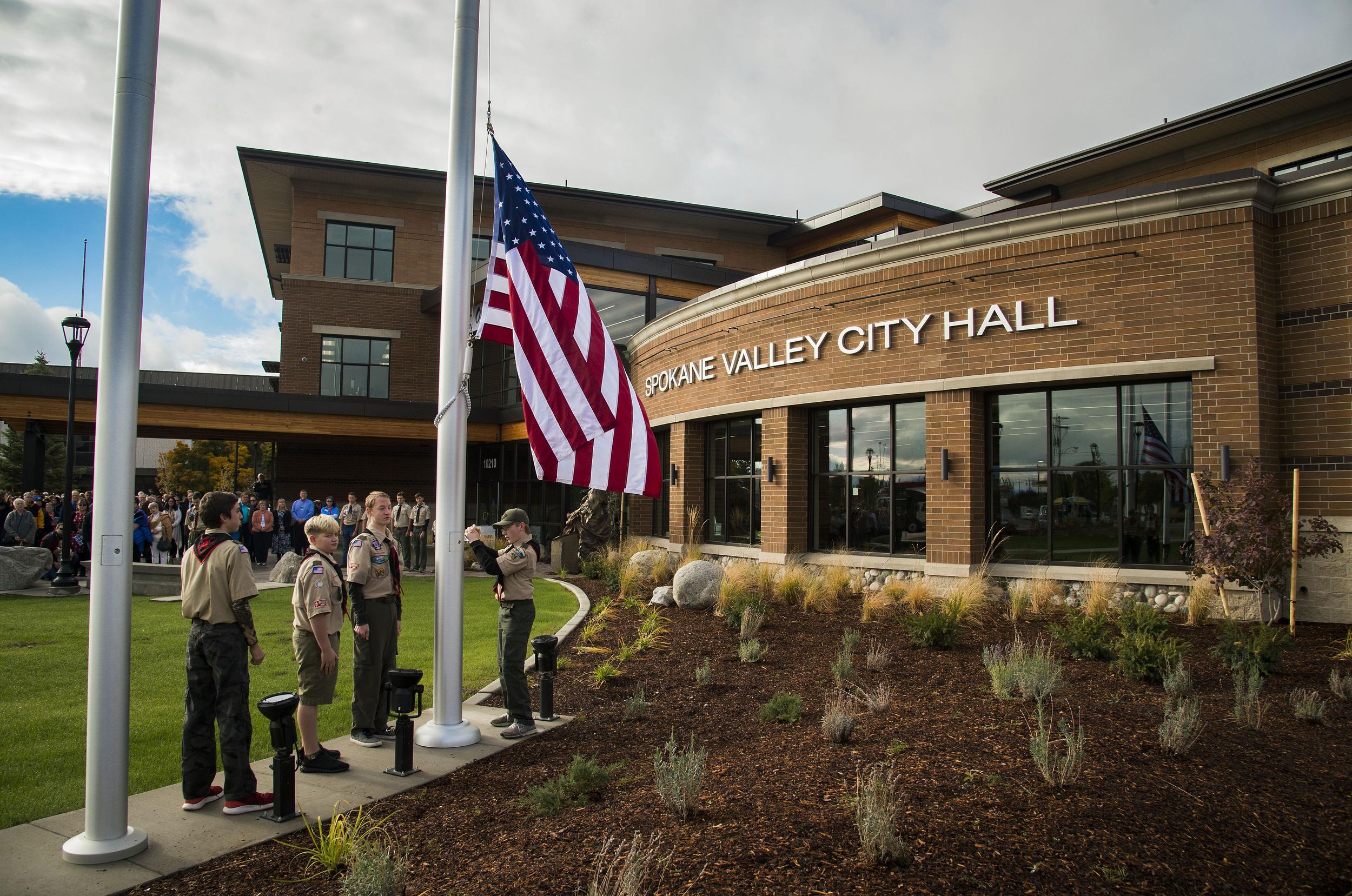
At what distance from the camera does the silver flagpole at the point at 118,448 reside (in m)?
4.35

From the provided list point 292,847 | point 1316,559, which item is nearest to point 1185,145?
point 1316,559

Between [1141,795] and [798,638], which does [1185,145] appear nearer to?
[798,638]

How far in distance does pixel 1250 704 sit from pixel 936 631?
128 inches

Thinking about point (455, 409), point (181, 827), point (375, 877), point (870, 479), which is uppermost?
point (455, 409)

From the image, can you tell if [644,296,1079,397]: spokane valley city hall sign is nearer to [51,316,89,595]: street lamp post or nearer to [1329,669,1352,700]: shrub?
[1329,669,1352,700]: shrub

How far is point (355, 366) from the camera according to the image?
29.8m

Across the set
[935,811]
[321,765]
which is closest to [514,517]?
[321,765]

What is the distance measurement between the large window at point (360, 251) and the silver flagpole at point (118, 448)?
2659 cm

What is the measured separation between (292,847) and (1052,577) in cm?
1034

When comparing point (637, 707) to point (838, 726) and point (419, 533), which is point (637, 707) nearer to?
point (838, 726)

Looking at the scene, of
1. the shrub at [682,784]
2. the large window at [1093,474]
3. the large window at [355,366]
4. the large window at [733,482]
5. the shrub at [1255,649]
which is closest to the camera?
the shrub at [682,784]

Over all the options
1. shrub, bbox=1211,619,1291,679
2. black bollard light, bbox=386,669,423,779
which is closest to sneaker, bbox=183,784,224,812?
black bollard light, bbox=386,669,423,779

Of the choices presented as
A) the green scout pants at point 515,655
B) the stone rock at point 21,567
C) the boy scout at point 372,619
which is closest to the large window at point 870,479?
the green scout pants at point 515,655

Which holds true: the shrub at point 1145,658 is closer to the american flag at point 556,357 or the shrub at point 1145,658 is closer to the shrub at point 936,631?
the shrub at point 936,631
